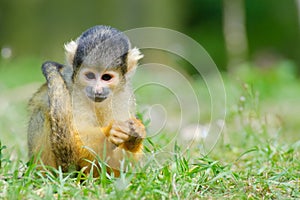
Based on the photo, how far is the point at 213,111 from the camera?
6.66 m

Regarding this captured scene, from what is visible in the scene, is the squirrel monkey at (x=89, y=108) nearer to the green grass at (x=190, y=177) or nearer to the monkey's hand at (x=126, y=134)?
the monkey's hand at (x=126, y=134)

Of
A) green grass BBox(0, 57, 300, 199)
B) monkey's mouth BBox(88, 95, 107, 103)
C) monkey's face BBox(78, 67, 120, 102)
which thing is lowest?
green grass BBox(0, 57, 300, 199)

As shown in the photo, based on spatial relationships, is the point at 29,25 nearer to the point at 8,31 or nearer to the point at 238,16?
the point at 8,31

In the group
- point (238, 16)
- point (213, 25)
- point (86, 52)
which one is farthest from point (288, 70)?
point (213, 25)

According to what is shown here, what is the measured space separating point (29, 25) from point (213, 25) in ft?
19.7

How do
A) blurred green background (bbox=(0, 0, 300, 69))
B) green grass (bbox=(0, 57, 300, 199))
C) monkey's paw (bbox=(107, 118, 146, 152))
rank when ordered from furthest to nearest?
blurred green background (bbox=(0, 0, 300, 69)) → monkey's paw (bbox=(107, 118, 146, 152)) → green grass (bbox=(0, 57, 300, 199))

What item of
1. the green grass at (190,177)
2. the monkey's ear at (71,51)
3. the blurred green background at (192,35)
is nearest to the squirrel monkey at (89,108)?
the monkey's ear at (71,51)

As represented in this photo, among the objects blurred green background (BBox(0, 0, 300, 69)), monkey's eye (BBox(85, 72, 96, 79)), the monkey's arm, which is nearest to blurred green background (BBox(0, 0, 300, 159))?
blurred green background (BBox(0, 0, 300, 69))

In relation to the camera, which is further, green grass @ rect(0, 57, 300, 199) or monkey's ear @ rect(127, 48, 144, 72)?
monkey's ear @ rect(127, 48, 144, 72)

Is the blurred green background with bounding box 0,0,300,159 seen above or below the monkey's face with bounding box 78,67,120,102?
above

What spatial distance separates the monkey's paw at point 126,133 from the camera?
3711 millimetres

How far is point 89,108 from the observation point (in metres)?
4.04

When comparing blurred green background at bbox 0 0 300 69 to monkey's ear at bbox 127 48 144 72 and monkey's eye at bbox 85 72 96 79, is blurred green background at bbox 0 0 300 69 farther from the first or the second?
monkey's eye at bbox 85 72 96 79

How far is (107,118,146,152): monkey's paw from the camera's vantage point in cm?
371
